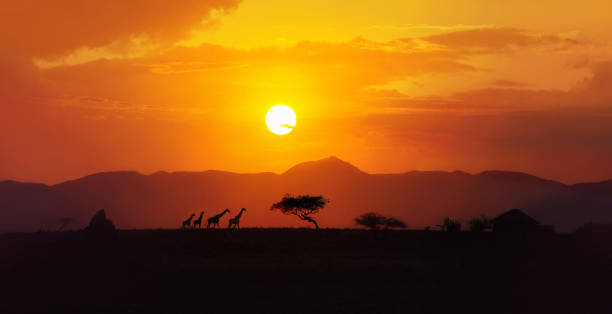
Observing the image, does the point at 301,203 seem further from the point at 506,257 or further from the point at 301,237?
the point at 506,257

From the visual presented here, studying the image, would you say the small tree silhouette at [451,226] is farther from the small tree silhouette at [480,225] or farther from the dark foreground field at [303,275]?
the dark foreground field at [303,275]

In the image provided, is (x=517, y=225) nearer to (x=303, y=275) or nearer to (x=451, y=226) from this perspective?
(x=451, y=226)

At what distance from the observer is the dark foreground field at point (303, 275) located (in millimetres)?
40312

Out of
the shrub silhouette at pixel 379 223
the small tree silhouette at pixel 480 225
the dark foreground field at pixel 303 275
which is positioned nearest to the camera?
the dark foreground field at pixel 303 275

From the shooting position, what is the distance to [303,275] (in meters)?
46.2

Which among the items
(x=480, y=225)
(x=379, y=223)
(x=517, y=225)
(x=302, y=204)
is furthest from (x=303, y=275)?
(x=302, y=204)

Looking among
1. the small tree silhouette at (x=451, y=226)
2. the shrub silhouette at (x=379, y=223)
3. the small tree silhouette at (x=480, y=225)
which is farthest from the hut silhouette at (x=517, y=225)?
the small tree silhouette at (x=480, y=225)

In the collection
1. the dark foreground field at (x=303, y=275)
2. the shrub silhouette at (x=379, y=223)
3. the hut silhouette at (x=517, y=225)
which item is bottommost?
the dark foreground field at (x=303, y=275)

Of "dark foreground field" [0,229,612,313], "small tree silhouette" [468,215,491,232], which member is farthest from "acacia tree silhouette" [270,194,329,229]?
"dark foreground field" [0,229,612,313]

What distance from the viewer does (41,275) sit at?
4603 cm

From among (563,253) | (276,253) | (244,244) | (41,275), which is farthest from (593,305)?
(41,275)

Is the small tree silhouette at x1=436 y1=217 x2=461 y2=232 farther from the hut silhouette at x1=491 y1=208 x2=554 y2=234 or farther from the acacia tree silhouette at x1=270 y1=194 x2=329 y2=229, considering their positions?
the acacia tree silhouette at x1=270 y1=194 x2=329 y2=229

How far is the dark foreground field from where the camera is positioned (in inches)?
1587

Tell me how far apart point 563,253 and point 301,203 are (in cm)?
3233
